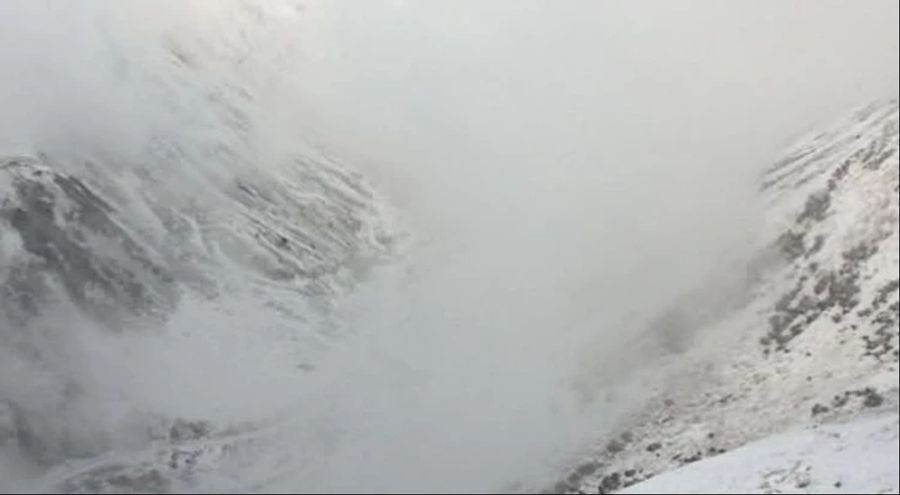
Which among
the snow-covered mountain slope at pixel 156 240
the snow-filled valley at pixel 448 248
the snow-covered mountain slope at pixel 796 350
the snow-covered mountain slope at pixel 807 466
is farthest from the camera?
the snow-covered mountain slope at pixel 156 240

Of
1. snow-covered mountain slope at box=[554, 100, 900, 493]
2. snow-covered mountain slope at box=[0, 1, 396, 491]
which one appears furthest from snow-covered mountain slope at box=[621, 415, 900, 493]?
snow-covered mountain slope at box=[0, 1, 396, 491]

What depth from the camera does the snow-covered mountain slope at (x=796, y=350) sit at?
20641 mm

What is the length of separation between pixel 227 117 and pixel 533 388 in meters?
21.0

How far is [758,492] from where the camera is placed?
63.6 feet

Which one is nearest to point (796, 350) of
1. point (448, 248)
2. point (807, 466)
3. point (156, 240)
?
point (807, 466)

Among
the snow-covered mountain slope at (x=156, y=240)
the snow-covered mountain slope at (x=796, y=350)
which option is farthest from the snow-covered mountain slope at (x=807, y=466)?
the snow-covered mountain slope at (x=156, y=240)

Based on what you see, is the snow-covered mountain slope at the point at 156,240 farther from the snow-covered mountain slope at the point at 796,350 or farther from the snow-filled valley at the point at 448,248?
the snow-covered mountain slope at the point at 796,350

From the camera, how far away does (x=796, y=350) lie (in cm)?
2338

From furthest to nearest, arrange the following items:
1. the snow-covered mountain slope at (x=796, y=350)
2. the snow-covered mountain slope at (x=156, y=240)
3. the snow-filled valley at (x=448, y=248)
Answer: the snow-covered mountain slope at (x=156, y=240) → the snow-filled valley at (x=448, y=248) → the snow-covered mountain slope at (x=796, y=350)

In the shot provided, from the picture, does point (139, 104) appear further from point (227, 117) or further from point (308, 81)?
point (308, 81)

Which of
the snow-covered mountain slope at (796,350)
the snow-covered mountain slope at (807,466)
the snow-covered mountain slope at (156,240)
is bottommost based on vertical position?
the snow-covered mountain slope at (807,466)

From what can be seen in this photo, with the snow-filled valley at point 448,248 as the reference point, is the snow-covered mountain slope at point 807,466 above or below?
below

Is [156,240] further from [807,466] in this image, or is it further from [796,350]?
[807,466]

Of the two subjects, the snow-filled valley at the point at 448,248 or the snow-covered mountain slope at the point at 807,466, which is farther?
the snow-filled valley at the point at 448,248
